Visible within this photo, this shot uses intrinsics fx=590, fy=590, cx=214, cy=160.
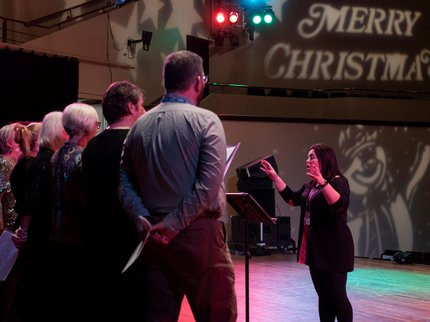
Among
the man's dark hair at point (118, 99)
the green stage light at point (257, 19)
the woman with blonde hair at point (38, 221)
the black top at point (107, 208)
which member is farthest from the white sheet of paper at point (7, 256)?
the green stage light at point (257, 19)

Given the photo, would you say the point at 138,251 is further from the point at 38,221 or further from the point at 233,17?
the point at 233,17

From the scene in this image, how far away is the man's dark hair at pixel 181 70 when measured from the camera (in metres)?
2.31

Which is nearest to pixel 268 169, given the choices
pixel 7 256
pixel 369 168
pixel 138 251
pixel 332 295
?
pixel 332 295

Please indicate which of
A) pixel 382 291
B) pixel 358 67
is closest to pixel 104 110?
pixel 382 291

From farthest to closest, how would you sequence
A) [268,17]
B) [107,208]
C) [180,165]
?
[268,17], [107,208], [180,165]

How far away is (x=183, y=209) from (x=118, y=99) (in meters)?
0.80

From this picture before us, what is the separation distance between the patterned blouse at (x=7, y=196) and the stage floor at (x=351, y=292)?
5.48ft

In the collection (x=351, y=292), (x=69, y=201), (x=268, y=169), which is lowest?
(x=351, y=292)

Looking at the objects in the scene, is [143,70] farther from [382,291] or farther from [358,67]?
[382,291]

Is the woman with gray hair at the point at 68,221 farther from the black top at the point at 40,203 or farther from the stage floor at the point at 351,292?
the stage floor at the point at 351,292

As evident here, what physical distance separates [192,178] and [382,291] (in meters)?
4.69

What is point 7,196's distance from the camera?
4008mm

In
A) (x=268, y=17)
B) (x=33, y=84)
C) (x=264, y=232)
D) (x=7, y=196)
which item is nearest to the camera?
(x=7, y=196)

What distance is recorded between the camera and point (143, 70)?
37.5 feet
